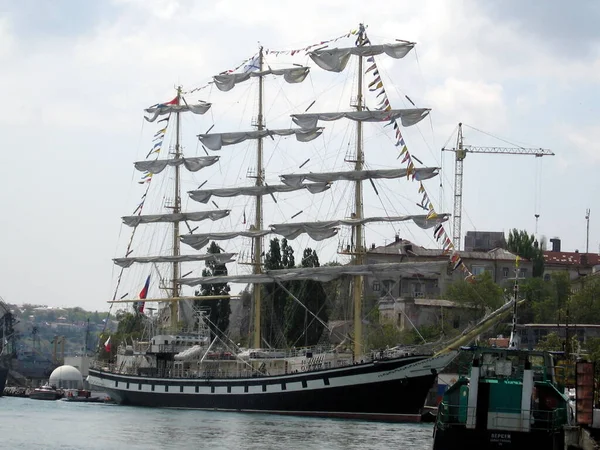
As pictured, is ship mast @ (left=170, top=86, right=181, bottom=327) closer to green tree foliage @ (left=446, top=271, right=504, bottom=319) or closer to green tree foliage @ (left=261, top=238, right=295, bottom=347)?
green tree foliage @ (left=261, top=238, right=295, bottom=347)

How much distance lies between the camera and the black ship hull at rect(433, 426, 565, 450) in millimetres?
34844

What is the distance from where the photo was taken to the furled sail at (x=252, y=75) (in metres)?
90.5

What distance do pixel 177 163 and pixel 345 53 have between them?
20.6m

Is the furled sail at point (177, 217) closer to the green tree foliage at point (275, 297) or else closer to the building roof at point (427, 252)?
the green tree foliage at point (275, 297)

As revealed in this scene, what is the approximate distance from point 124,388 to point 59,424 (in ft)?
80.9

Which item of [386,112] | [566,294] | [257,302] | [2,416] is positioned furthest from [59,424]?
[566,294]

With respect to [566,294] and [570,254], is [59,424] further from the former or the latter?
[570,254]

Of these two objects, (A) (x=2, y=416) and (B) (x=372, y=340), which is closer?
(A) (x=2, y=416)

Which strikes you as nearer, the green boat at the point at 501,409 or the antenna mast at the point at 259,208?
the green boat at the point at 501,409

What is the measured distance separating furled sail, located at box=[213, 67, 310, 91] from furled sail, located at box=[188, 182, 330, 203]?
7.79 metres

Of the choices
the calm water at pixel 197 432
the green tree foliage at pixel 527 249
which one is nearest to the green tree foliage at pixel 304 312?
the calm water at pixel 197 432

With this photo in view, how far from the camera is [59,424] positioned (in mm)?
69188

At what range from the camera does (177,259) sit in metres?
97.1

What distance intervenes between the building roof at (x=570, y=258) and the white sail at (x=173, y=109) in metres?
65.5
